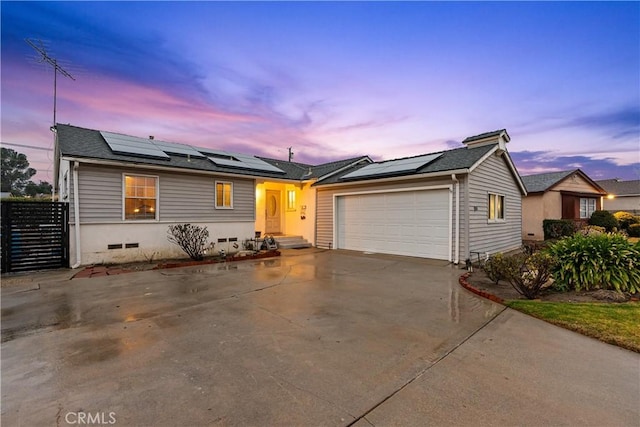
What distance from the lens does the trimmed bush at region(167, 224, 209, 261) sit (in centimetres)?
1002

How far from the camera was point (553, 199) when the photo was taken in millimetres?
17531

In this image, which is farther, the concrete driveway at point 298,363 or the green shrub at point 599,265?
the green shrub at point 599,265

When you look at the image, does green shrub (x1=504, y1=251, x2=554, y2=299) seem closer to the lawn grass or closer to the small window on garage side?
the lawn grass

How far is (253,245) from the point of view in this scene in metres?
12.2

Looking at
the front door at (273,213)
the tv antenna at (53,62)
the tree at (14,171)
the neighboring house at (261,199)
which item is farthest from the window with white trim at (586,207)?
the tree at (14,171)

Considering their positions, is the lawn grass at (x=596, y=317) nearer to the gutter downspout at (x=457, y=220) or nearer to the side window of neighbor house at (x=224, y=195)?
the gutter downspout at (x=457, y=220)

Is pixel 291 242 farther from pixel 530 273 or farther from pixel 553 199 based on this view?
pixel 553 199

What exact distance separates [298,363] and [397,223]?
9.15 meters

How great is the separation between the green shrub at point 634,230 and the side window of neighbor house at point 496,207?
12.7 m

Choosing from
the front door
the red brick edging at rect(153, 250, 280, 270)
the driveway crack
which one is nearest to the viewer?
the driveway crack

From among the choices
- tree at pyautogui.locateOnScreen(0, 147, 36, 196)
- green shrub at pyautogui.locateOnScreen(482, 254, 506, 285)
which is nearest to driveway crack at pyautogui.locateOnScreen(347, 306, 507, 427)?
green shrub at pyautogui.locateOnScreen(482, 254, 506, 285)

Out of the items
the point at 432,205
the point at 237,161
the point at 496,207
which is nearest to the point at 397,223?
the point at 432,205

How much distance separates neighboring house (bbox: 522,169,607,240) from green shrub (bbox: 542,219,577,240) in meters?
0.99

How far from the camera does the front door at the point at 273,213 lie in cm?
1481
